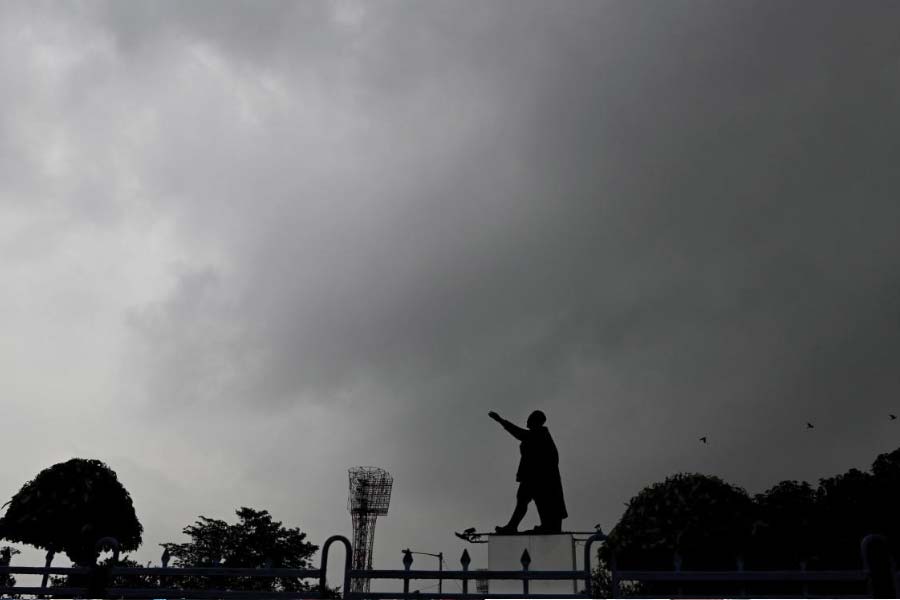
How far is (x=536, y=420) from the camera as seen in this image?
13.6m

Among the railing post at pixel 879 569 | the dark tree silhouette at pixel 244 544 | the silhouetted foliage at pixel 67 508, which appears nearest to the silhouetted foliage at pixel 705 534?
the railing post at pixel 879 569

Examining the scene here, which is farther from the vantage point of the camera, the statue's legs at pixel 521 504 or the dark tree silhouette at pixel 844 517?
the dark tree silhouette at pixel 844 517

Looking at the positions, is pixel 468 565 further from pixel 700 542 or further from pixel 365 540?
pixel 365 540

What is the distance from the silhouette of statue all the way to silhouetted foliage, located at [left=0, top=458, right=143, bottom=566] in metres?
15.1

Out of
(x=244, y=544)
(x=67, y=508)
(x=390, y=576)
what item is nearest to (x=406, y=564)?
(x=390, y=576)

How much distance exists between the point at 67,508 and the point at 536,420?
1723cm

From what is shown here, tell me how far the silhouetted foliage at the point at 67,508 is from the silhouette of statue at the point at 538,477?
1506 centimetres

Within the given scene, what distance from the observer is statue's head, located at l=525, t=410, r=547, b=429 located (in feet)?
44.5

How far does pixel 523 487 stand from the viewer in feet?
43.3

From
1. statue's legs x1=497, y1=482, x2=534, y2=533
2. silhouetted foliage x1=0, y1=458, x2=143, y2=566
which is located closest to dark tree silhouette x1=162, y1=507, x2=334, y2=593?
silhouetted foliage x1=0, y1=458, x2=143, y2=566

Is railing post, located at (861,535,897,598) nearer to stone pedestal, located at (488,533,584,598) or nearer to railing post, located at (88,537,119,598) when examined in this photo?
stone pedestal, located at (488,533,584,598)

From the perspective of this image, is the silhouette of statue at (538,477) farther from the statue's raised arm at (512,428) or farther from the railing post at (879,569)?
the railing post at (879,569)

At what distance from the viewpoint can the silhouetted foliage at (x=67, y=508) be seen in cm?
2195

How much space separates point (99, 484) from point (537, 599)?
65.2 ft
